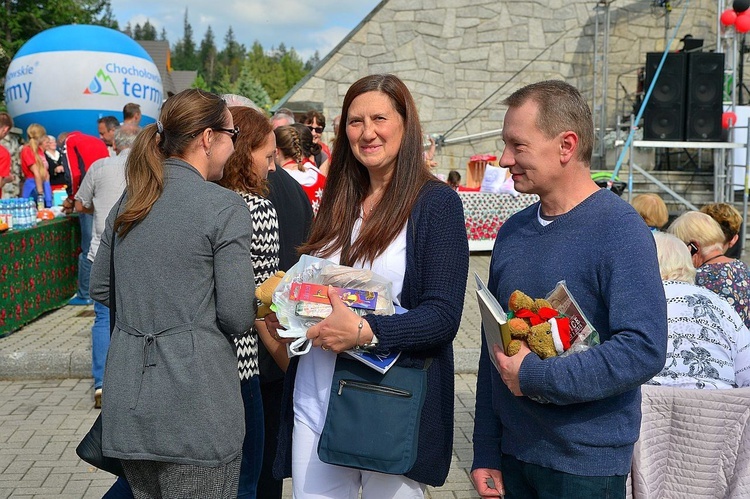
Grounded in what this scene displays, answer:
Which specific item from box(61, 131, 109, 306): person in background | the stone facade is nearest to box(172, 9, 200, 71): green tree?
the stone facade

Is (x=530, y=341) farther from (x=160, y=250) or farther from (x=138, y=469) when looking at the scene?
(x=138, y=469)

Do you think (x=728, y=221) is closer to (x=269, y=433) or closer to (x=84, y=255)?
(x=269, y=433)

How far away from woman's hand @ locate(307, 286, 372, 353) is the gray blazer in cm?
28

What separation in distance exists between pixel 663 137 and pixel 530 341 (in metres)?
12.4

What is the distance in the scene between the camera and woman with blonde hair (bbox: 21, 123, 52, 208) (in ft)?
38.3

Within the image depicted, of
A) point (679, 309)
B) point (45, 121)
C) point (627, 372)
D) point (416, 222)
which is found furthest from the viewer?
point (45, 121)

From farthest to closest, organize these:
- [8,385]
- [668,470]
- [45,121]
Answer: [45,121], [8,385], [668,470]

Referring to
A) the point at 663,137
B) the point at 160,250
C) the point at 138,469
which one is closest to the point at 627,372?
the point at 160,250

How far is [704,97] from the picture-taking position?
43.1ft

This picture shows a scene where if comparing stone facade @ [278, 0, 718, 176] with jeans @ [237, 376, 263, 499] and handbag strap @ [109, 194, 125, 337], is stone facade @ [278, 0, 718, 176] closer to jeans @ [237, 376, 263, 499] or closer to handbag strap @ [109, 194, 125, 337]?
jeans @ [237, 376, 263, 499]

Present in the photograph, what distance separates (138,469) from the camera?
2408mm

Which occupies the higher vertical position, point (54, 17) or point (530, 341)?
point (54, 17)

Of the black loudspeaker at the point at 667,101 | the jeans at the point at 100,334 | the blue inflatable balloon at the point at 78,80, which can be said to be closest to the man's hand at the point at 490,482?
the jeans at the point at 100,334

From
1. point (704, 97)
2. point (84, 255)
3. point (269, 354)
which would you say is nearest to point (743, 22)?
point (704, 97)
